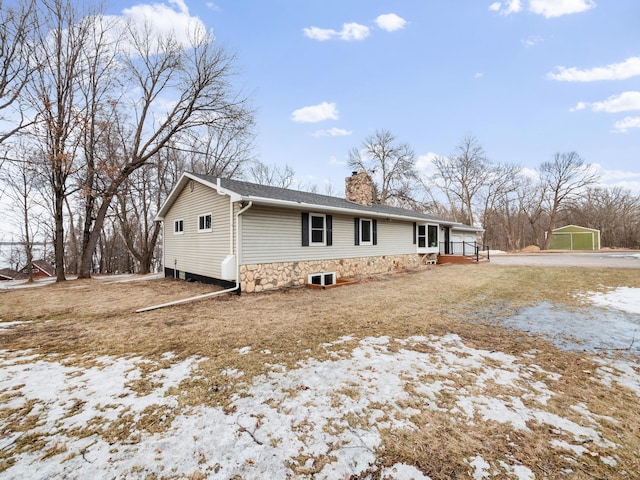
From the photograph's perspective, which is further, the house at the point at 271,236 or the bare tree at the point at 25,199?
the bare tree at the point at 25,199

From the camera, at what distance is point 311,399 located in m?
2.62

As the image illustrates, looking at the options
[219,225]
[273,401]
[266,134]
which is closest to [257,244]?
[219,225]

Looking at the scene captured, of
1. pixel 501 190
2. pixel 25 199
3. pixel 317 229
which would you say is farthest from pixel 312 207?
pixel 501 190

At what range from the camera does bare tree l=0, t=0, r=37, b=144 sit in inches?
356

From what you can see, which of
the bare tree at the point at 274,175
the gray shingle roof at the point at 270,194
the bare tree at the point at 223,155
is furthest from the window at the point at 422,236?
the bare tree at the point at 274,175

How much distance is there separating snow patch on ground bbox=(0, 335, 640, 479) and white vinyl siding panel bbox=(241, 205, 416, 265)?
460 centimetres

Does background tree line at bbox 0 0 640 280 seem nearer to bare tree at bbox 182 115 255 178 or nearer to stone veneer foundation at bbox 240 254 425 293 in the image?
bare tree at bbox 182 115 255 178

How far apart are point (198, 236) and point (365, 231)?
658cm

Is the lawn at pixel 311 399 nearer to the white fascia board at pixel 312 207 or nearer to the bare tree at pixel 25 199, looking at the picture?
the white fascia board at pixel 312 207

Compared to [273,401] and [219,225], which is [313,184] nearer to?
[219,225]

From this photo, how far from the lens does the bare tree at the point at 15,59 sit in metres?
9.05

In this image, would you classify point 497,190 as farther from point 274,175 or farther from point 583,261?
point 274,175

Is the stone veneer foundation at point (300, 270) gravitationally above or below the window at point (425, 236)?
below

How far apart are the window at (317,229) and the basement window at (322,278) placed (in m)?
1.08
